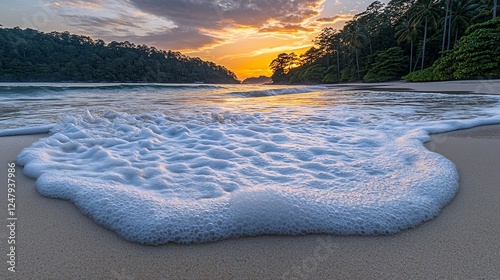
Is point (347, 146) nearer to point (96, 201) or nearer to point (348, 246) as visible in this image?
point (348, 246)

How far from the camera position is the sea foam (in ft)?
4.17

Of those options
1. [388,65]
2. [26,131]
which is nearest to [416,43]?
[388,65]

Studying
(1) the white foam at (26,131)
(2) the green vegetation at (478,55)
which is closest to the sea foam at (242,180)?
(1) the white foam at (26,131)

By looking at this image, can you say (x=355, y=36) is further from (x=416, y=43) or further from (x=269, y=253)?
(x=269, y=253)

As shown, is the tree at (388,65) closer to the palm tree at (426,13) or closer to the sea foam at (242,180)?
the palm tree at (426,13)

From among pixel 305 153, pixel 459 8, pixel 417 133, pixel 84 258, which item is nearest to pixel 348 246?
pixel 84 258

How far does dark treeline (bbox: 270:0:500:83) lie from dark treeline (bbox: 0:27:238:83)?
43135mm

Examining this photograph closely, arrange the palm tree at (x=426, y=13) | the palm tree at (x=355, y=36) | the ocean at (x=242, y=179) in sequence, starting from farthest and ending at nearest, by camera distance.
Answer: the palm tree at (x=355, y=36) < the palm tree at (x=426, y=13) < the ocean at (x=242, y=179)

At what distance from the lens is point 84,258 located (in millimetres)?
1049

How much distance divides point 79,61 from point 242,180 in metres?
73.5

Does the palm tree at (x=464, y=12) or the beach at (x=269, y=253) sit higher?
the palm tree at (x=464, y=12)

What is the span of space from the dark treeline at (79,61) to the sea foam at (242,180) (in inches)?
2577

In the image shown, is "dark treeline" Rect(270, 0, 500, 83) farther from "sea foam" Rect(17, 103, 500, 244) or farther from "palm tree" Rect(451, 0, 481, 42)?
"sea foam" Rect(17, 103, 500, 244)

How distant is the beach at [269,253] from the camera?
0.97 m
